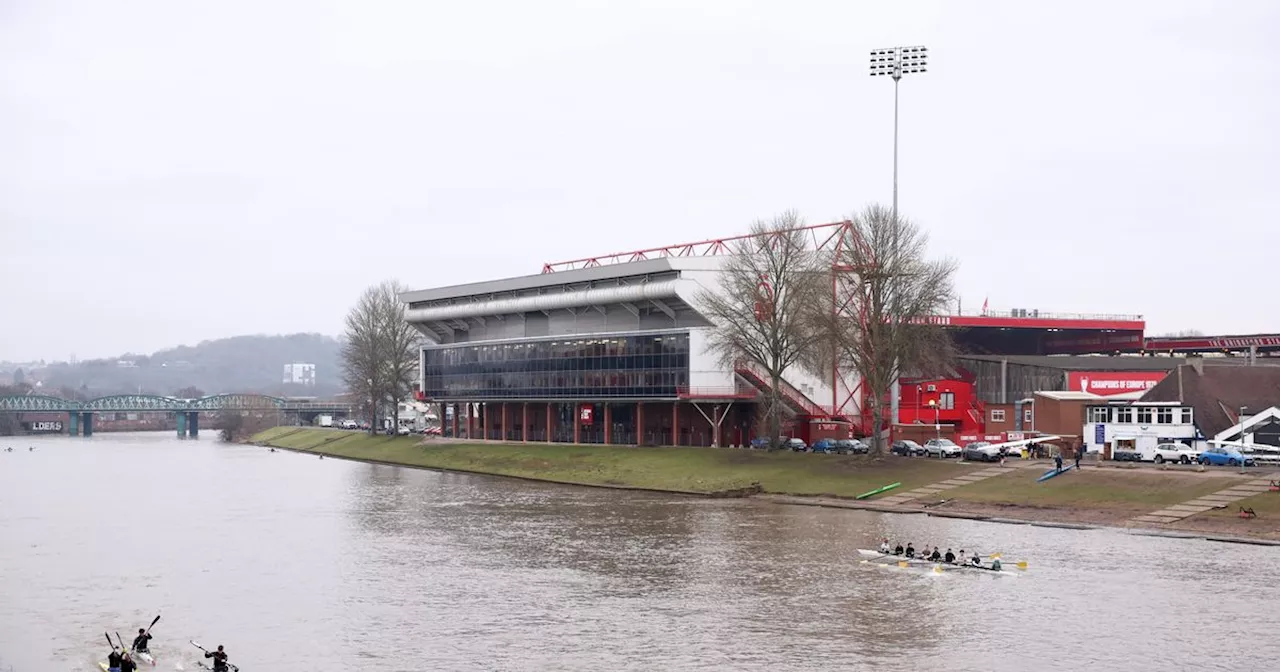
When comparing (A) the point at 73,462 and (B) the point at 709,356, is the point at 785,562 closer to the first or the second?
(B) the point at 709,356

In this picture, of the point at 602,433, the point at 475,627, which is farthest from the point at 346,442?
the point at 475,627

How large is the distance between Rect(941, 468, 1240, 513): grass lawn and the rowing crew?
1821cm

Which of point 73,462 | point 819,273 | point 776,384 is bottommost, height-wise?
point 73,462

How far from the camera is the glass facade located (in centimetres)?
13325

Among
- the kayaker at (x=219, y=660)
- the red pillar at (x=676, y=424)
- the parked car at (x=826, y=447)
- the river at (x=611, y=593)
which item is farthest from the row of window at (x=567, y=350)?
the kayaker at (x=219, y=660)

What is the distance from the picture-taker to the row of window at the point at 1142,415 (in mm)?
100188

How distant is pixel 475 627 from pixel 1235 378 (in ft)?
253

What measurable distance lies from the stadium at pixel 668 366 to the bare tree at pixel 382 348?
42.6 feet

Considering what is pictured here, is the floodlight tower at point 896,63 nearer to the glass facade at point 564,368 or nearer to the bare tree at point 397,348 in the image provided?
the glass facade at point 564,368

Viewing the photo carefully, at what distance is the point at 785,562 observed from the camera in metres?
64.9

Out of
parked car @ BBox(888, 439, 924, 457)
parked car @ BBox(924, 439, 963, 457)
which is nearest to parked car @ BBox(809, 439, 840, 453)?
parked car @ BBox(888, 439, 924, 457)

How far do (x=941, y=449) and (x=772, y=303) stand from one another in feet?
66.0

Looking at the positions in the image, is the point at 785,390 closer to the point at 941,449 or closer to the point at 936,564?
the point at 941,449

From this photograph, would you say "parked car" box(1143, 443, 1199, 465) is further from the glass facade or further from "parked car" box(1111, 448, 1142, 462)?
the glass facade
